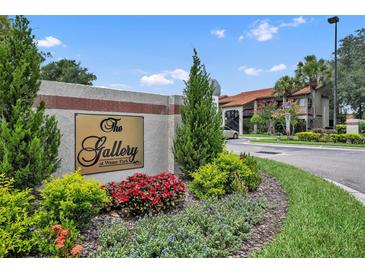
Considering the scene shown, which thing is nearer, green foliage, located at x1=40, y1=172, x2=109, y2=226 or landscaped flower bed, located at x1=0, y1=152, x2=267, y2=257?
landscaped flower bed, located at x1=0, y1=152, x2=267, y2=257

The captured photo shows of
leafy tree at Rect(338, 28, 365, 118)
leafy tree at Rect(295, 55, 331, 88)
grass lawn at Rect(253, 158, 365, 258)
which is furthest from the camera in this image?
leafy tree at Rect(295, 55, 331, 88)

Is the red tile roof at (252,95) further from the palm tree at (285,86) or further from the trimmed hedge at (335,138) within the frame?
the trimmed hedge at (335,138)

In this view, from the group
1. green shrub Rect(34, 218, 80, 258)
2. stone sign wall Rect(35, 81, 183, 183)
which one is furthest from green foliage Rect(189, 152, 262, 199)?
green shrub Rect(34, 218, 80, 258)

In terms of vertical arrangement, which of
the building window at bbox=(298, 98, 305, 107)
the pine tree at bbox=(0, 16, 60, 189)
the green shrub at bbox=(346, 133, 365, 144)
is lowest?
the green shrub at bbox=(346, 133, 365, 144)

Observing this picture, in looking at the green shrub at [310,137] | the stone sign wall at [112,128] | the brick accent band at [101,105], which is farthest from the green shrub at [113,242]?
the green shrub at [310,137]

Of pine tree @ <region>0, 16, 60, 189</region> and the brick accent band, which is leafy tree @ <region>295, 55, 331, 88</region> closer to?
the brick accent band

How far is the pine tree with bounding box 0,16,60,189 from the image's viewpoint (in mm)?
4359

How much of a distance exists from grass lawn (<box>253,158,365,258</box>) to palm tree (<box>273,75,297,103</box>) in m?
32.1

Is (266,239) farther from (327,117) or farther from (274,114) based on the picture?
(327,117)

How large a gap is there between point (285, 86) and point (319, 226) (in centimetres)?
3488

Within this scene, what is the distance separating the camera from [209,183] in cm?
574

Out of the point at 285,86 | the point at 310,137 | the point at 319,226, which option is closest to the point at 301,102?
the point at 285,86

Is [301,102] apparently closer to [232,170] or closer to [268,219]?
[232,170]
